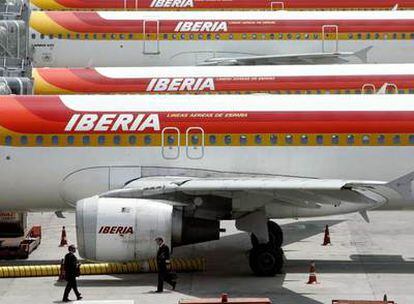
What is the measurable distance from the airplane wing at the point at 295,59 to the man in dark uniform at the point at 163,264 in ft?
84.0

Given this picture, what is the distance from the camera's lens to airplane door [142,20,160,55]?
48500mm

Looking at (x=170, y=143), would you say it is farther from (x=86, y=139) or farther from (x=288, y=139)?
(x=288, y=139)

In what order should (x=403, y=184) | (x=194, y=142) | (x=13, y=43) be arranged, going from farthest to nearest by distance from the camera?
(x=13, y=43), (x=194, y=142), (x=403, y=184)

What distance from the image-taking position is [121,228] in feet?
75.2

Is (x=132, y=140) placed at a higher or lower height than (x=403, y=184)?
higher

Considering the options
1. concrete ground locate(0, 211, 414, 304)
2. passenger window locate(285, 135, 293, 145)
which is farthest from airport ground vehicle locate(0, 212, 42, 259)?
passenger window locate(285, 135, 293, 145)

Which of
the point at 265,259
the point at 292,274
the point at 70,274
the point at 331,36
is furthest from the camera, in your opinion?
the point at 331,36

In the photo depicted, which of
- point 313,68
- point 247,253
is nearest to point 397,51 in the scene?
point 313,68

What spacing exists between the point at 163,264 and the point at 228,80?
1699cm

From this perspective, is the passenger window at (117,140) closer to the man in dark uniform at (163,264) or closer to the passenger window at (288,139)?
the man in dark uniform at (163,264)

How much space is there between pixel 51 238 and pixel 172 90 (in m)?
10.5

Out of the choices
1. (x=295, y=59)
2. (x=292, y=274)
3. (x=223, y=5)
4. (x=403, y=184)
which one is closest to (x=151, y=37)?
(x=295, y=59)

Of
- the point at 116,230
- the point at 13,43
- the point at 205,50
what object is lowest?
the point at 116,230

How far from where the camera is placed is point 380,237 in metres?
30.6
